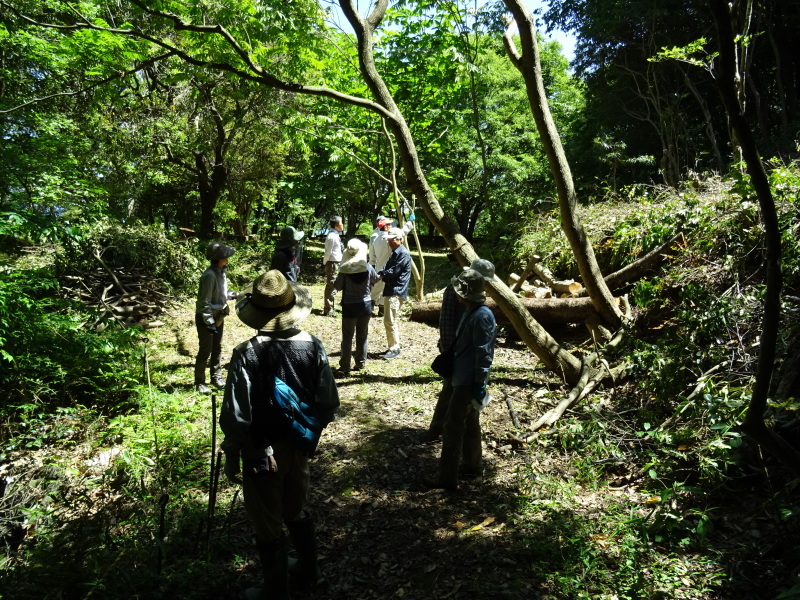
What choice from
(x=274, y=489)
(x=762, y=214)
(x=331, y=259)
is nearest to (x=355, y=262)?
(x=331, y=259)

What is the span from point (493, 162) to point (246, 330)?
12821mm

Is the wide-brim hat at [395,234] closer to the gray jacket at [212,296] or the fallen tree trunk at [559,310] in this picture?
the fallen tree trunk at [559,310]

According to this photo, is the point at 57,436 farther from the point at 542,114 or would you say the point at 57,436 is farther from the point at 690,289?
the point at 690,289

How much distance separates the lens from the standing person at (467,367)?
4043mm

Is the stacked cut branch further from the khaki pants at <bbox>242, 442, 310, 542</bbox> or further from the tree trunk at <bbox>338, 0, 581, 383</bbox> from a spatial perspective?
the khaki pants at <bbox>242, 442, 310, 542</bbox>

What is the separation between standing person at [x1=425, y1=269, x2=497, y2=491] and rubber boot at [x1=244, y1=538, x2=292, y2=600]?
1.70m

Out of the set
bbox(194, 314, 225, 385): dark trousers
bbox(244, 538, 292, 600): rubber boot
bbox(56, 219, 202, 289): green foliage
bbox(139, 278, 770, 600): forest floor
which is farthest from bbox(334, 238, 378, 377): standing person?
bbox(56, 219, 202, 289): green foliage

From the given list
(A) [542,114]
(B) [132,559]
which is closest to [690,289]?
(A) [542,114]

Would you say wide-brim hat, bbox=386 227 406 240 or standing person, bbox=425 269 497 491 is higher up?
wide-brim hat, bbox=386 227 406 240

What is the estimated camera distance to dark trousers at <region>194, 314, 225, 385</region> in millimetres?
6211

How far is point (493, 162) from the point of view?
19.1 meters

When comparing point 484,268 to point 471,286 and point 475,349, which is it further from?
point 475,349

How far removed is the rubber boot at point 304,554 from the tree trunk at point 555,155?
4.90 meters

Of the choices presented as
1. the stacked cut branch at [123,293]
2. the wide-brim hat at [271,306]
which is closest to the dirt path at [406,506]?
the wide-brim hat at [271,306]
